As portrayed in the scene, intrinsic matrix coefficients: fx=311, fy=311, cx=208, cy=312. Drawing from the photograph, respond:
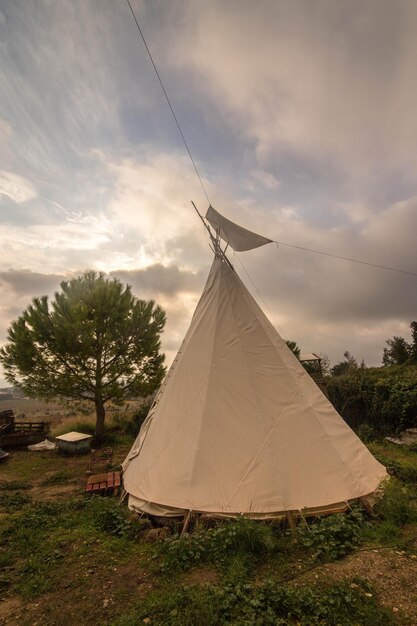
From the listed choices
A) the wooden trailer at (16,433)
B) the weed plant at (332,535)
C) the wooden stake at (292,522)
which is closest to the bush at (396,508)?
the weed plant at (332,535)

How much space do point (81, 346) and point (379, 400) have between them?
1210cm

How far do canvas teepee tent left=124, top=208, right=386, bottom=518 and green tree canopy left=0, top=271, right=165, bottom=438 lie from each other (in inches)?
290

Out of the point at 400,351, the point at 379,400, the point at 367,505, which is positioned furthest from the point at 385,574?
the point at 400,351

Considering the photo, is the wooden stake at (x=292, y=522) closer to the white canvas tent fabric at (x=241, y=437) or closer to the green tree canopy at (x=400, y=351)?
the white canvas tent fabric at (x=241, y=437)

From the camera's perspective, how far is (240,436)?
16.5 ft

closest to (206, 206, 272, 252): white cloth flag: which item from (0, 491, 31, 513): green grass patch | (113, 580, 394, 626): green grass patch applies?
(113, 580, 394, 626): green grass patch

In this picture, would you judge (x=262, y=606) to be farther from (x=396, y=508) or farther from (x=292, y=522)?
(x=396, y=508)

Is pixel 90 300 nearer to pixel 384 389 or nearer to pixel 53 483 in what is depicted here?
pixel 53 483

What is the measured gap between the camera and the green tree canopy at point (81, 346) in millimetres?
12938

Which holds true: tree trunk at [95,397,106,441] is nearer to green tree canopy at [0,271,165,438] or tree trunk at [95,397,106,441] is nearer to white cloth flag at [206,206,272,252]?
green tree canopy at [0,271,165,438]

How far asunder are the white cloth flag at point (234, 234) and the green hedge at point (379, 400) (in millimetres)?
7960

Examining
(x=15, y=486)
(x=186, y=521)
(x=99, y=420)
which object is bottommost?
(x=15, y=486)

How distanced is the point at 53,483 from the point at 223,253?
24.0ft

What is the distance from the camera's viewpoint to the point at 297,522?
4363 millimetres
